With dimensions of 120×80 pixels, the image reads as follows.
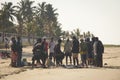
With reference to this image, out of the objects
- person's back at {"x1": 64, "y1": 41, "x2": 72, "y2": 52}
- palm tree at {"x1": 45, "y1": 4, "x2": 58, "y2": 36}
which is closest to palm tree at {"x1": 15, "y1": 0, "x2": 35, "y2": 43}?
palm tree at {"x1": 45, "y1": 4, "x2": 58, "y2": 36}

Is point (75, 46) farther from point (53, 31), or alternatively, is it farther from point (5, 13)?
point (53, 31)

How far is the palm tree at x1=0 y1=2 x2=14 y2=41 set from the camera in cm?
5296

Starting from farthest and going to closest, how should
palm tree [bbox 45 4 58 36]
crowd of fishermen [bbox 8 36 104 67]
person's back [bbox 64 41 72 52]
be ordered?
1. palm tree [bbox 45 4 58 36]
2. person's back [bbox 64 41 72 52]
3. crowd of fishermen [bbox 8 36 104 67]

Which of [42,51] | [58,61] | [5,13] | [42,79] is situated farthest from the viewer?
[5,13]

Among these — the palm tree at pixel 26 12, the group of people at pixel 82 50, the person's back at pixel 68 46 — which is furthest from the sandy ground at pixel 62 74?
the palm tree at pixel 26 12

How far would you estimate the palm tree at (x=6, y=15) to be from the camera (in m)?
53.0

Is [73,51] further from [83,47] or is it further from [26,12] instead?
[26,12]

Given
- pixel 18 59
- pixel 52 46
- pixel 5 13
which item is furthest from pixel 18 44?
pixel 5 13

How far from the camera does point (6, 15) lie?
5450 centimetres

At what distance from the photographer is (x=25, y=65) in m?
17.8

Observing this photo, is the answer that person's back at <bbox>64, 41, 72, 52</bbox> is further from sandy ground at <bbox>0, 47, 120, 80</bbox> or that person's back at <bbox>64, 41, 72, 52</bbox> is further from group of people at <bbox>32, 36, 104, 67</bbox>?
sandy ground at <bbox>0, 47, 120, 80</bbox>

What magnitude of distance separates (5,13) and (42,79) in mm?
44002

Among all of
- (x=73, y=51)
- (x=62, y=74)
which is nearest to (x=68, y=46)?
(x=73, y=51)

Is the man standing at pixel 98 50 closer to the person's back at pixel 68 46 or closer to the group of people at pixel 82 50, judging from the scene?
the group of people at pixel 82 50
